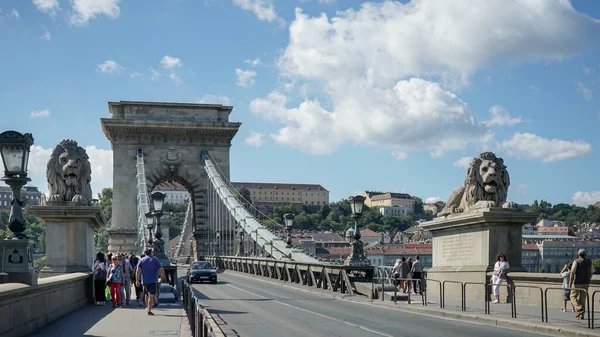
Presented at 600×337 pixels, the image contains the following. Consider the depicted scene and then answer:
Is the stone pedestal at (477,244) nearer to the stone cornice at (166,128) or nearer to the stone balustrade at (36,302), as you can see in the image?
the stone balustrade at (36,302)

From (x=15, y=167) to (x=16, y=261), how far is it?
1.73 m

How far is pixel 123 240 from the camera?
2496 inches

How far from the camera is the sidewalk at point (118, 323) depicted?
14615 millimetres

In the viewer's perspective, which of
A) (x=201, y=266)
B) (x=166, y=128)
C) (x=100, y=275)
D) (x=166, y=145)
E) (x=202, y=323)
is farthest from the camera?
(x=166, y=145)

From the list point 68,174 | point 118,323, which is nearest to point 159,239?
point 68,174

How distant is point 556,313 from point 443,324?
8.47ft

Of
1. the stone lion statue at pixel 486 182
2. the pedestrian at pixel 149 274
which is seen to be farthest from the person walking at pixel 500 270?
the pedestrian at pixel 149 274

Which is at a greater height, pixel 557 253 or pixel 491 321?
pixel 491 321

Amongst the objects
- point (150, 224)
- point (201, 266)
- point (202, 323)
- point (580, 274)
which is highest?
point (150, 224)

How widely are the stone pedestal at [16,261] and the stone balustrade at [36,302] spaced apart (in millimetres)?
252

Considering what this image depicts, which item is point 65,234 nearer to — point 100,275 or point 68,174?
point 100,275

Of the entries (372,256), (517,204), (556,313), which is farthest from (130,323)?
(372,256)

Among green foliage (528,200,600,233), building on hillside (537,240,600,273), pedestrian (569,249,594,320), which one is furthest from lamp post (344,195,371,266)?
green foliage (528,200,600,233)

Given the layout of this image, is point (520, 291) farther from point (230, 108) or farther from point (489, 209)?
point (230, 108)
